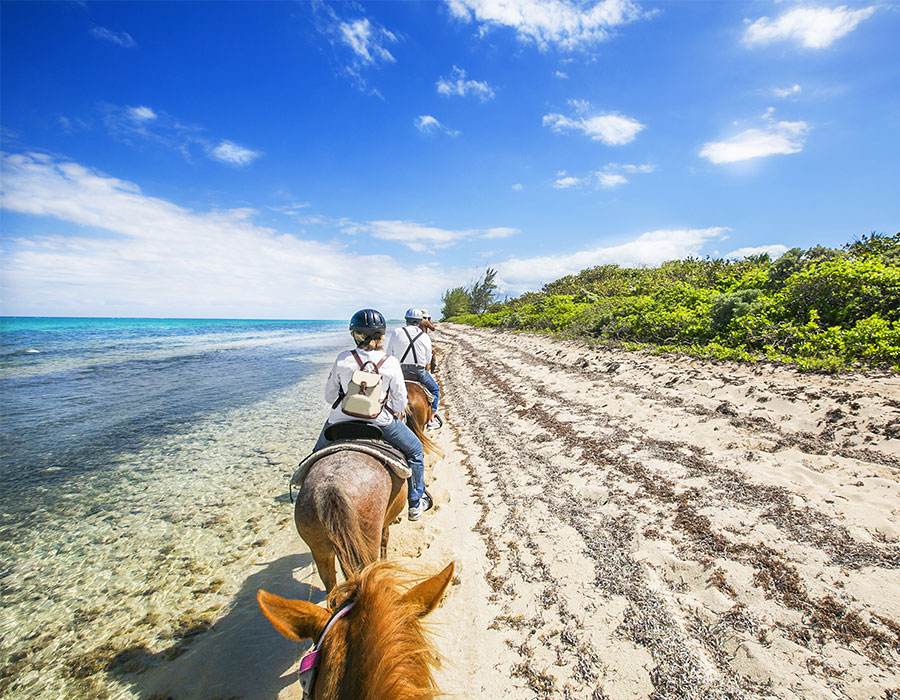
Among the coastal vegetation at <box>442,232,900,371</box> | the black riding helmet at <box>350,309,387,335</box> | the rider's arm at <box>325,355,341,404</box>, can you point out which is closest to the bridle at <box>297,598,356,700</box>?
the rider's arm at <box>325,355,341,404</box>

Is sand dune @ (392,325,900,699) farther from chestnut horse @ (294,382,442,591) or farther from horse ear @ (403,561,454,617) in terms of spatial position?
chestnut horse @ (294,382,442,591)

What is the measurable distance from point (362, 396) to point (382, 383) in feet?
1.24

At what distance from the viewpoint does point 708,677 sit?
2.44m

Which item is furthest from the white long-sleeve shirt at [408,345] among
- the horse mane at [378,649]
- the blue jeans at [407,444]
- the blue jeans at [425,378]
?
the horse mane at [378,649]

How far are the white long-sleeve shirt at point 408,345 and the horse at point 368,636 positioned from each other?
634 centimetres

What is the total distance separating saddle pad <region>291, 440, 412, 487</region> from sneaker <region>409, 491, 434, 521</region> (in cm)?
145

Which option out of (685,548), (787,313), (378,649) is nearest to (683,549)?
(685,548)

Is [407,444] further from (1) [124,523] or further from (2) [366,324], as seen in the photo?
(1) [124,523]

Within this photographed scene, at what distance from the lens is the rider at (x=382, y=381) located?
12.3ft

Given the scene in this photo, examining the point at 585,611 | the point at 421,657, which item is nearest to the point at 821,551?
the point at 585,611

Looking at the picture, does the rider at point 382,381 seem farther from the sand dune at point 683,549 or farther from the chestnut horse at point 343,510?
the sand dune at point 683,549

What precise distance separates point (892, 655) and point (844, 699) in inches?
21.0

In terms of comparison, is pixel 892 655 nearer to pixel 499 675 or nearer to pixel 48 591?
pixel 499 675

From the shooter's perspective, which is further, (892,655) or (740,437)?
(740,437)
